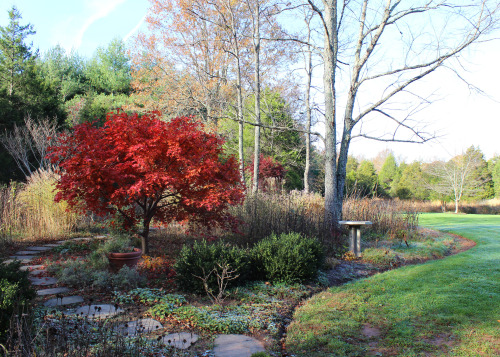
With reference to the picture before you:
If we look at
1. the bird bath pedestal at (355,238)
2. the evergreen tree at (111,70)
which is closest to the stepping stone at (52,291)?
the bird bath pedestal at (355,238)

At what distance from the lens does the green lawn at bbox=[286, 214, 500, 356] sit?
2686 millimetres

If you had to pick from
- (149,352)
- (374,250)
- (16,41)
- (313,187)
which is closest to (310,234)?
(374,250)

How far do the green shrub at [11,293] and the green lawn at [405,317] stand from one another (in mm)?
1980

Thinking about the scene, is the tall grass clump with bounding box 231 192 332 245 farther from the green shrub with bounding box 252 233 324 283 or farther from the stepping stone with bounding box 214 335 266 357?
the stepping stone with bounding box 214 335 266 357

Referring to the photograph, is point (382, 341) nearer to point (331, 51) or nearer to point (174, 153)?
point (174, 153)

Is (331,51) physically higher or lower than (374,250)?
higher

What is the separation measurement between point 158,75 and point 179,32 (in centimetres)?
198

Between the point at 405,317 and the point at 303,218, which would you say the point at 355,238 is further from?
the point at 405,317

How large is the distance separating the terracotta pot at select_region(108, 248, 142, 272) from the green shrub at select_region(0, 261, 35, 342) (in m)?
1.45

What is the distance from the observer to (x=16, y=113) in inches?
531

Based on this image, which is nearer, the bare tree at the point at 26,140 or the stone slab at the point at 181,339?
the stone slab at the point at 181,339

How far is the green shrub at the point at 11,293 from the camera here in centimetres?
227

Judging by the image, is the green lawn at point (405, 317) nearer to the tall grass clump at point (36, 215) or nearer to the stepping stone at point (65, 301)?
the stepping stone at point (65, 301)

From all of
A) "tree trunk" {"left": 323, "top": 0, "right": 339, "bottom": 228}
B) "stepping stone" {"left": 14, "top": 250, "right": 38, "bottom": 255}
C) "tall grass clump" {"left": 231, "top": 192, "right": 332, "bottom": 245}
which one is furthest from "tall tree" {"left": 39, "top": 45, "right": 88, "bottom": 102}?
"tall grass clump" {"left": 231, "top": 192, "right": 332, "bottom": 245}
